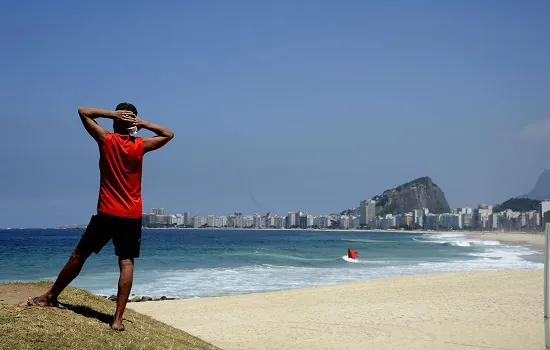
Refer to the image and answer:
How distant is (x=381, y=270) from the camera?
3350 centimetres

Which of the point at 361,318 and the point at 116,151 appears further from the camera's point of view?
the point at 361,318

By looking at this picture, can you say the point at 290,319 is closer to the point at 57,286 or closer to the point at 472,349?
the point at 472,349

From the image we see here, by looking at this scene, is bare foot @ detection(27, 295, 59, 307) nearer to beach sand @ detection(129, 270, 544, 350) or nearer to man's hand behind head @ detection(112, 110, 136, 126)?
man's hand behind head @ detection(112, 110, 136, 126)

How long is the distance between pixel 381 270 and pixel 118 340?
95.8 ft

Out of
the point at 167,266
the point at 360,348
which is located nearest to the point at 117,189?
the point at 360,348

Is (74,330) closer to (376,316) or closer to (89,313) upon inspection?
(89,313)

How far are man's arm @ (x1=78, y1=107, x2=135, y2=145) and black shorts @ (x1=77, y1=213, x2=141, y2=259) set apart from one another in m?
0.65

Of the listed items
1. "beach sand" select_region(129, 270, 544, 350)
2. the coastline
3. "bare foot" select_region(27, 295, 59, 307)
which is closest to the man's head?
"bare foot" select_region(27, 295, 59, 307)

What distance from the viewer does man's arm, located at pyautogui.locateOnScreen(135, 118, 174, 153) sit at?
5387mm

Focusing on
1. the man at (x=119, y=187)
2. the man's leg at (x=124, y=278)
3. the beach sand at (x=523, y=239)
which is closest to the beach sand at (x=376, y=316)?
the man's leg at (x=124, y=278)

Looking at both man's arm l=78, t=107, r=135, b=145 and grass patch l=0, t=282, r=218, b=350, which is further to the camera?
man's arm l=78, t=107, r=135, b=145

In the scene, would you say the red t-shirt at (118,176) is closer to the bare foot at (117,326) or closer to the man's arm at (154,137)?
the man's arm at (154,137)

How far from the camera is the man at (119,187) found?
524 cm

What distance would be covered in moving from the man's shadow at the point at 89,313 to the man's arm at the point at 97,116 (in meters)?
1.67
